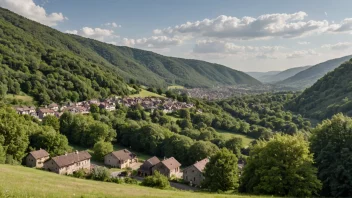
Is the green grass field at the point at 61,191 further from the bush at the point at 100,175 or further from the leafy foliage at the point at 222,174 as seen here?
the bush at the point at 100,175

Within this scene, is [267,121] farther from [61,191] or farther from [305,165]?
[61,191]

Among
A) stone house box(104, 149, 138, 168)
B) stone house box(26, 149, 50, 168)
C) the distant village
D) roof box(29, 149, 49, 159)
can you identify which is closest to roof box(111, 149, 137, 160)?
stone house box(104, 149, 138, 168)

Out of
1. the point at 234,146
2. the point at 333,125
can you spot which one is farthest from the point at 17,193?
the point at 234,146

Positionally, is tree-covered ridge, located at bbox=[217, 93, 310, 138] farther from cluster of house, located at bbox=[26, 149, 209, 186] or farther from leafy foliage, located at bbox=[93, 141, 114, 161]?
leafy foliage, located at bbox=[93, 141, 114, 161]

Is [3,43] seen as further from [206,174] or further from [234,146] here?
[206,174]

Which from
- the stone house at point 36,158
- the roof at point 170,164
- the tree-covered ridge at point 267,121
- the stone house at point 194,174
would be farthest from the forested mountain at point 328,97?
the stone house at point 36,158

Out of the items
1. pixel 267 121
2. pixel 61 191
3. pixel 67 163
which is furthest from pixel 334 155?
pixel 267 121
